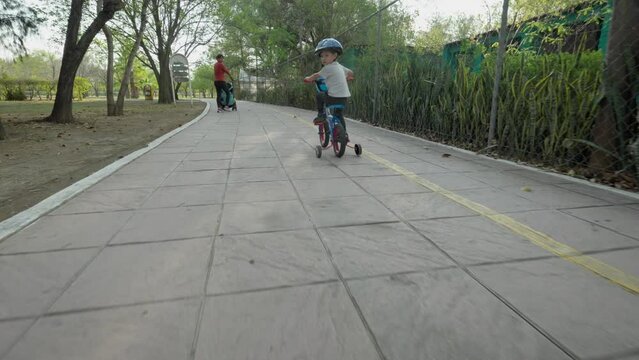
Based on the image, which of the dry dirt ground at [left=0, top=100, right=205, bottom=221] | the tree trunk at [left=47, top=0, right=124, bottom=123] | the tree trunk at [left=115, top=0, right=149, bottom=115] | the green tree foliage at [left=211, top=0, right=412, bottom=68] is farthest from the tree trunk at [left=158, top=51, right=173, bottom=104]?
the dry dirt ground at [left=0, top=100, right=205, bottom=221]

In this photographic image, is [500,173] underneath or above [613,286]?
above

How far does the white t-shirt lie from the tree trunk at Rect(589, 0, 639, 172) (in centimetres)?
316

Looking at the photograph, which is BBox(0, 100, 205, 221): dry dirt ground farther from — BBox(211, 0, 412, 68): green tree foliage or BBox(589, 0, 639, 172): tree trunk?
BBox(211, 0, 412, 68): green tree foliage

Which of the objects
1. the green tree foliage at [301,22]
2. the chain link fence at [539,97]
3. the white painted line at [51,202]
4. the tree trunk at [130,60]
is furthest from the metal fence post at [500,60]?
the tree trunk at [130,60]

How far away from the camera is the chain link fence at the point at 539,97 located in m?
3.84

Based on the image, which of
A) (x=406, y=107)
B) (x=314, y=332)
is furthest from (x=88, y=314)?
(x=406, y=107)

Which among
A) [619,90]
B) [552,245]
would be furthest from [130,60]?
[552,245]

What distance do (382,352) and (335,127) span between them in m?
4.22

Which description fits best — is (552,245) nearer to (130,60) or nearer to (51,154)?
(51,154)

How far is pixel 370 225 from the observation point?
2.86m

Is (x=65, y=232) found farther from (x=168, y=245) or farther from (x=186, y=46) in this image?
(x=186, y=46)

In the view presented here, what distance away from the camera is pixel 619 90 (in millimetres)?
3793

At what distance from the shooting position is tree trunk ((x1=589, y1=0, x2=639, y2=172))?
376 centimetres

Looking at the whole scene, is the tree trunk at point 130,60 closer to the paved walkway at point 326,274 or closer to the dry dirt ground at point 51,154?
the dry dirt ground at point 51,154
